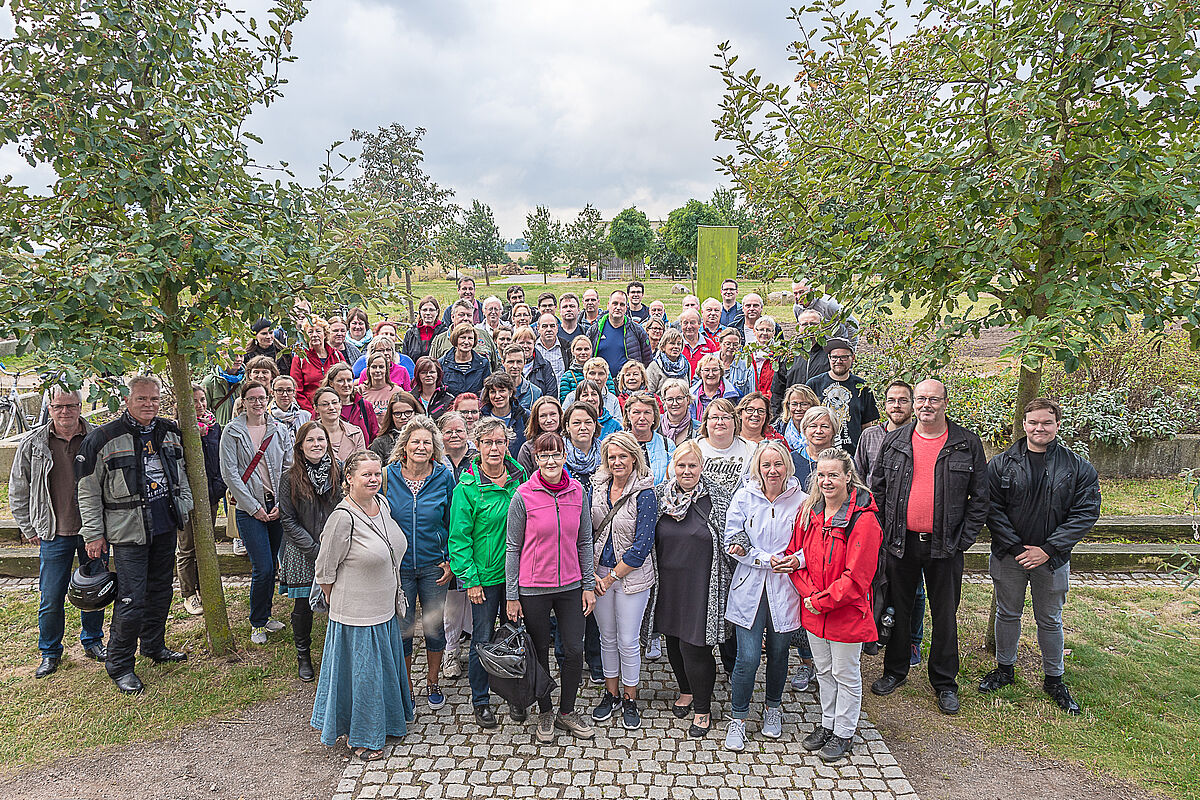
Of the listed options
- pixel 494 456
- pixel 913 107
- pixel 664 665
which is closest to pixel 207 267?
pixel 494 456

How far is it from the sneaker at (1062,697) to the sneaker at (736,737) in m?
2.40

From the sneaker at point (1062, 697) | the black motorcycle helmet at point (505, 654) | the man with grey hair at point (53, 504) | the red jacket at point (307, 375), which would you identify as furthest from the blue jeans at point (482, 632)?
the sneaker at point (1062, 697)

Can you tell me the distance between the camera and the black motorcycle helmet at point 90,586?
5.49 m

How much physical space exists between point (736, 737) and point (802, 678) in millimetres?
1012

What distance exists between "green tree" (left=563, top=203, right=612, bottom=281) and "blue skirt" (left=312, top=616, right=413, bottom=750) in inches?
1953

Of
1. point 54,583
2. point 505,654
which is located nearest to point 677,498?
point 505,654

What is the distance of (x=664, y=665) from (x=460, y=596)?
1756 mm

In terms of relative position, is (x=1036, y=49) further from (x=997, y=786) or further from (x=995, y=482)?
(x=997, y=786)

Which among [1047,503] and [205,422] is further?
[205,422]

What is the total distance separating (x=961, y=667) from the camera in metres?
5.72

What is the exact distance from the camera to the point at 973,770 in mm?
4543

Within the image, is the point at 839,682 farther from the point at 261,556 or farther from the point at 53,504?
the point at 53,504

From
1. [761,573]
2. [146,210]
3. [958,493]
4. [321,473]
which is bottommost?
[761,573]

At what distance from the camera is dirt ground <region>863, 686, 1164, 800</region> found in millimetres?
4332
